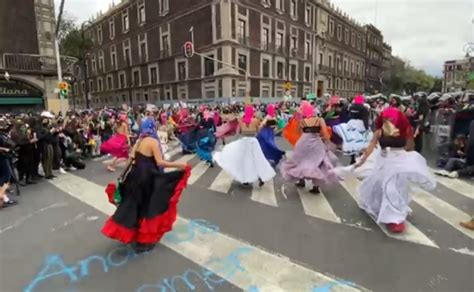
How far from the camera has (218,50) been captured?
113 feet

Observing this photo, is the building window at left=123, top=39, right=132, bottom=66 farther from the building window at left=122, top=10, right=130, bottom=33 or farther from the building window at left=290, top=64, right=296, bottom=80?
the building window at left=290, top=64, right=296, bottom=80

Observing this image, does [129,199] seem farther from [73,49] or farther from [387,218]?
[73,49]

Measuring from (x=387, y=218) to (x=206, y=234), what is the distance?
2.64 m

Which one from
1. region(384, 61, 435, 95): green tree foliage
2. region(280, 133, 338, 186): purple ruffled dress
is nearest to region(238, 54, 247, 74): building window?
region(280, 133, 338, 186): purple ruffled dress

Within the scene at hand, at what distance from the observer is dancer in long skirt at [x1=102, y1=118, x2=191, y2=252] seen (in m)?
3.94

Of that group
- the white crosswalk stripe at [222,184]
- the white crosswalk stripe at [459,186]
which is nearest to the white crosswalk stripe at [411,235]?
the white crosswalk stripe at [459,186]

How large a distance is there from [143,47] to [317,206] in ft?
151

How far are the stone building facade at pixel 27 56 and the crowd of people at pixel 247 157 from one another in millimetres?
11394

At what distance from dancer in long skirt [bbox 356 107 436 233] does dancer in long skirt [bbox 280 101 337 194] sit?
1.07 meters

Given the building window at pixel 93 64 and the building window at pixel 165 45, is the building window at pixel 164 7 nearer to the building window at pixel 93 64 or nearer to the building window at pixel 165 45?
the building window at pixel 165 45

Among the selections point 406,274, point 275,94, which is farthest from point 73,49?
point 406,274

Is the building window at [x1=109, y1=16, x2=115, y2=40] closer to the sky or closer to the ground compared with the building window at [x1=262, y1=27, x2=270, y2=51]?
closer to the sky

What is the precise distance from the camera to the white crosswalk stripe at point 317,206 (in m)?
5.20

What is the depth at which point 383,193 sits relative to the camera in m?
4.74
